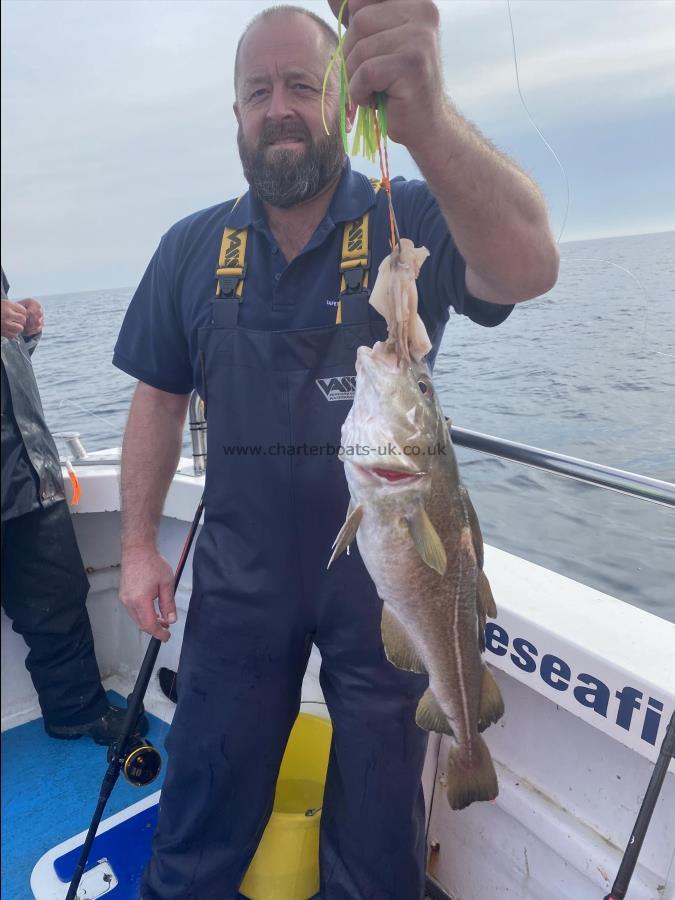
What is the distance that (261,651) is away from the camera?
2139 mm

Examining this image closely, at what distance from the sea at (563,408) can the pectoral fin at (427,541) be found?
312 centimetres

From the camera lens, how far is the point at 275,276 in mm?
2105

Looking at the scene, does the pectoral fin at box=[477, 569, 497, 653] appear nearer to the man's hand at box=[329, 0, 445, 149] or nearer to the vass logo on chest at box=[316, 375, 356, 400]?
the vass logo on chest at box=[316, 375, 356, 400]

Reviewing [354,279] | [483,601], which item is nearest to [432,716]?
[483,601]

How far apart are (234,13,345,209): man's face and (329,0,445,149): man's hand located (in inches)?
30.4

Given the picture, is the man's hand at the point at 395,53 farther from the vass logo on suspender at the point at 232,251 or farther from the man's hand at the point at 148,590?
the man's hand at the point at 148,590

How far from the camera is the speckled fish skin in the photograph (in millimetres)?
1649

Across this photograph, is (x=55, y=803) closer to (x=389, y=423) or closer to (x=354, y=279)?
(x=389, y=423)


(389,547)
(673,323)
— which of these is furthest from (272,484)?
(673,323)

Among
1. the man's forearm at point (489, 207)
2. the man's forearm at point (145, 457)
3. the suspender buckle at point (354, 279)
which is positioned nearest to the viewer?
the man's forearm at point (489, 207)

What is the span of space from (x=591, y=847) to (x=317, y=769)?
4.18 ft

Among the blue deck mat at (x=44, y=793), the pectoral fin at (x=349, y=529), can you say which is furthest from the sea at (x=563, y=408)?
the pectoral fin at (x=349, y=529)

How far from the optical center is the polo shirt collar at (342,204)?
6.77ft

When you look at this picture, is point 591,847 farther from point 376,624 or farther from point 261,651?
point 261,651
